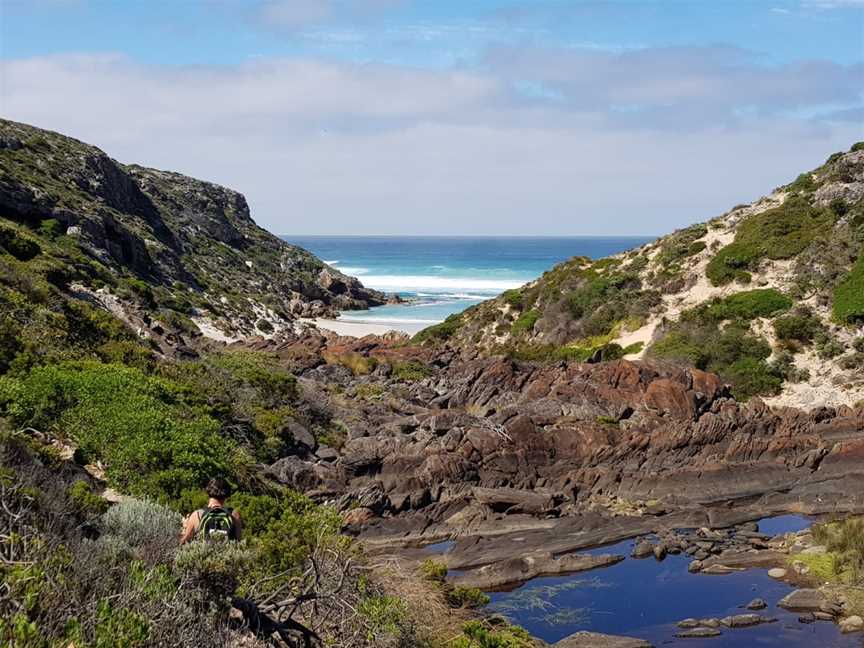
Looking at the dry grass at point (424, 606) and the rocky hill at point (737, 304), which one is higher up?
the rocky hill at point (737, 304)

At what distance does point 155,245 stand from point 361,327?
20718 mm

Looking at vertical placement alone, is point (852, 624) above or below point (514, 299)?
below

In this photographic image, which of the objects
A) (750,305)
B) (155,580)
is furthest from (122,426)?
(750,305)

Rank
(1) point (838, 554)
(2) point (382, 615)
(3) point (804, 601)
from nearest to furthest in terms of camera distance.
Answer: (2) point (382, 615) → (3) point (804, 601) → (1) point (838, 554)

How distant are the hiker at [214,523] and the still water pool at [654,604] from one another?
916 cm

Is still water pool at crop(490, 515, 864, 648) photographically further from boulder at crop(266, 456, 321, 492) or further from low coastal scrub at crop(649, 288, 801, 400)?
low coastal scrub at crop(649, 288, 801, 400)

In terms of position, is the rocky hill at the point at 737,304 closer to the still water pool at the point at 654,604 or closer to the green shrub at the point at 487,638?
the still water pool at the point at 654,604

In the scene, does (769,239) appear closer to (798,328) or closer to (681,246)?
(681,246)

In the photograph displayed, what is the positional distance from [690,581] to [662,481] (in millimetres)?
6453

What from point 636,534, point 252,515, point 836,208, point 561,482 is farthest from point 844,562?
point 836,208

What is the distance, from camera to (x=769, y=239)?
1870 inches

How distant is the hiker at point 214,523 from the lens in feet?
28.9

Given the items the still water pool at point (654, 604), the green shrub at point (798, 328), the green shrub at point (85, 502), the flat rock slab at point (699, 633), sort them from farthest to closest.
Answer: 1. the green shrub at point (798, 328)
2. the flat rock slab at point (699, 633)
3. the still water pool at point (654, 604)
4. the green shrub at point (85, 502)

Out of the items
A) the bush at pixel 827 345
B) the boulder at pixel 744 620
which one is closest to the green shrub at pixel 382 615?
the boulder at pixel 744 620
